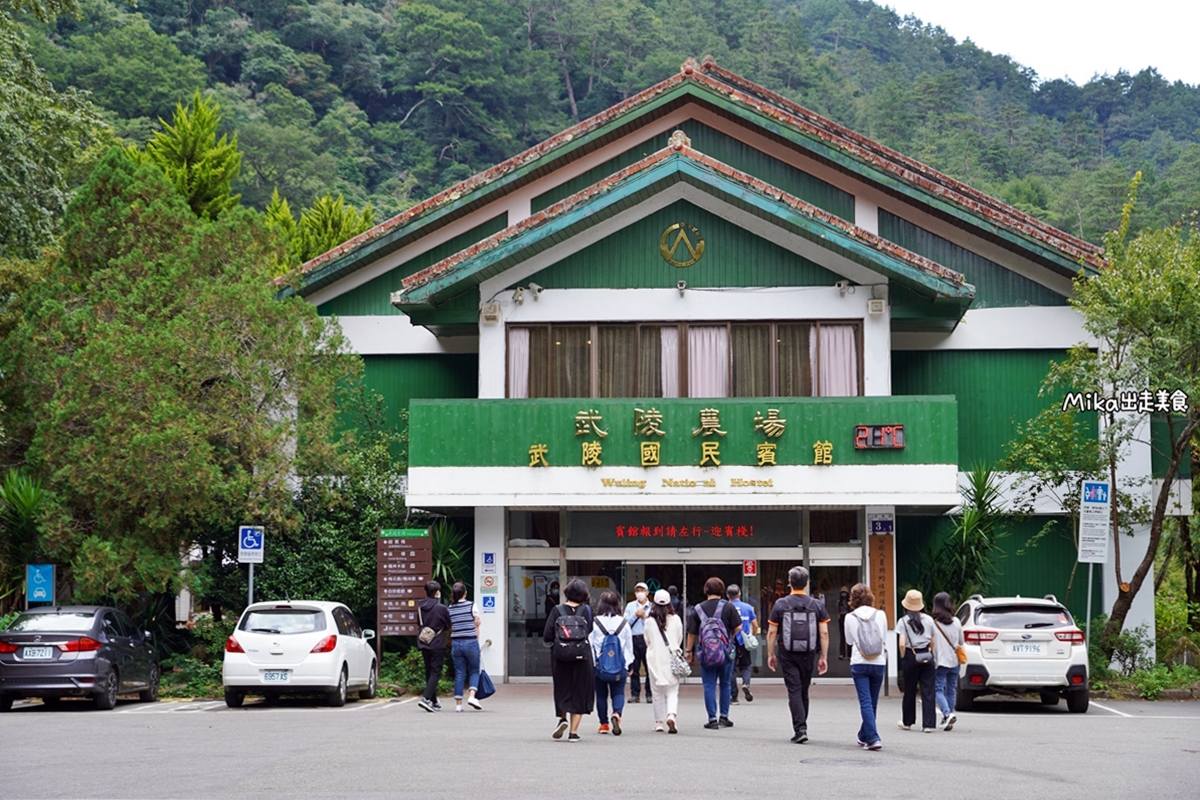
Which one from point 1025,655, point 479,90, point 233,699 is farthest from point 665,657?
point 479,90

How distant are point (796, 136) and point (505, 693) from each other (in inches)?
450

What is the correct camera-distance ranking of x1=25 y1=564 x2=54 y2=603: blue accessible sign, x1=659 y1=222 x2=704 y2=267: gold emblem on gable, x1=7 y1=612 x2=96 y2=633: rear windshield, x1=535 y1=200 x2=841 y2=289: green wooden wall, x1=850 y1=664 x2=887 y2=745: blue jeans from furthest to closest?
x1=659 y1=222 x2=704 y2=267: gold emblem on gable
x1=535 y1=200 x2=841 y2=289: green wooden wall
x1=25 y1=564 x2=54 y2=603: blue accessible sign
x1=7 y1=612 x2=96 y2=633: rear windshield
x1=850 y1=664 x2=887 y2=745: blue jeans

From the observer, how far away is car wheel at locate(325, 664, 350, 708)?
66.9ft

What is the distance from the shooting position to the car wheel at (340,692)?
20.4m

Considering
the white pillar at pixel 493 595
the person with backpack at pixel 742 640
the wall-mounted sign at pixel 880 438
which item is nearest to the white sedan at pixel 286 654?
the white pillar at pixel 493 595

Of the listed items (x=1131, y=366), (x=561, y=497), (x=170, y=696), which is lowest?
(x=170, y=696)

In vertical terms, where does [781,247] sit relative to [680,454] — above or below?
above

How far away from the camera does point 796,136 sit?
2766 centimetres

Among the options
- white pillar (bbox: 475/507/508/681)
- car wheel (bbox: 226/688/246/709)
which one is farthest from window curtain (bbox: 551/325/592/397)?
car wheel (bbox: 226/688/246/709)

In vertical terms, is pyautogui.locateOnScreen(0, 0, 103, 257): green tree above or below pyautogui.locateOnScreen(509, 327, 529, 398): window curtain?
above

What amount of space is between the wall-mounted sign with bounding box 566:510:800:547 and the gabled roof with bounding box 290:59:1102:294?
252 inches

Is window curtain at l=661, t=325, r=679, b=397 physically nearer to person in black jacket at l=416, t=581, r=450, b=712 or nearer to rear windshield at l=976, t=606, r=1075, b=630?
person in black jacket at l=416, t=581, r=450, b=712

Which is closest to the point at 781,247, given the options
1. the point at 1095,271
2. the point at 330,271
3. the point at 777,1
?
the point at 1095,271

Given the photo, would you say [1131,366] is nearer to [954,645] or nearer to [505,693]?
[954,645]
